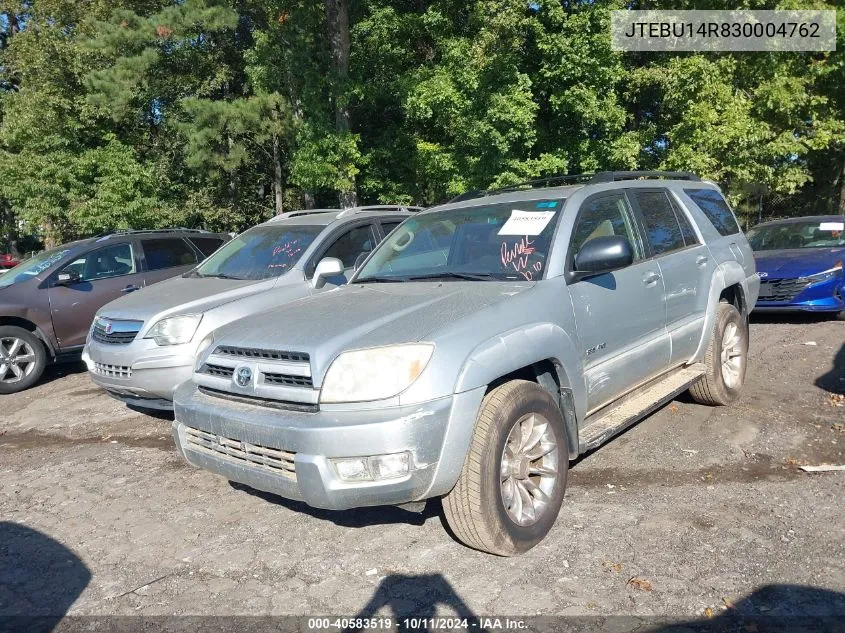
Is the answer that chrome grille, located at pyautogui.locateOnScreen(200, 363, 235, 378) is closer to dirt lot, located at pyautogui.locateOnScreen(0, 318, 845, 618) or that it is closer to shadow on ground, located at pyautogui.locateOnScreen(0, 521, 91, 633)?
dirt lot, located at pyautogui.locateOnScreen(0, 318, 845, 618)

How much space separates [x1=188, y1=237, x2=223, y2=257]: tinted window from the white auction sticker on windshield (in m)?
6.19

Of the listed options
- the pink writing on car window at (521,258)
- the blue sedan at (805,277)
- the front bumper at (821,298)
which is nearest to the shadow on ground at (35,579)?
the pink writing on car window at (521,258)

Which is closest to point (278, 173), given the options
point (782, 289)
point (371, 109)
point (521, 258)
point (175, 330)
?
point (371, 109)

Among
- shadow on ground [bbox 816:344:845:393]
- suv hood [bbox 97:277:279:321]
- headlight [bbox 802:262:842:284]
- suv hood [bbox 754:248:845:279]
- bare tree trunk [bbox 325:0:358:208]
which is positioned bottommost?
shadow on ground [bbox 816:344:845:393]

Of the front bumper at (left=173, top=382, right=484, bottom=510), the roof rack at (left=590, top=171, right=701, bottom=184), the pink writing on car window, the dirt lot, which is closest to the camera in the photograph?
the front bumper at (left=173, top=382, right=484, bottom=510)

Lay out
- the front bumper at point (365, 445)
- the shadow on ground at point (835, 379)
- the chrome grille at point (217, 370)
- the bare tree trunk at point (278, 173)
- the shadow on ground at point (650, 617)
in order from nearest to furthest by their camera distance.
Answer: the shadow on ground at point (650, 617), the front bumper at point (365, 445), the chrome grille at point (217, 370), the shadow on ground at point (835, 379), the bare tree trunk at point (278, 173)

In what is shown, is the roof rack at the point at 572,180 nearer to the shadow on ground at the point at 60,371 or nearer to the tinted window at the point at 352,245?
the tinted window at the point at 352,245

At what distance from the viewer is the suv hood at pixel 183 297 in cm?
573

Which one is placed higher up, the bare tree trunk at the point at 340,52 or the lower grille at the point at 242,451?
the bare tree trunk at the point at 340,52

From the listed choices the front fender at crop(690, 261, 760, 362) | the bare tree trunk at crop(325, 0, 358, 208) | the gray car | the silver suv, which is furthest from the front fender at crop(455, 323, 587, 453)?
the bare tree trunk at crop(325, 0, 358, 208)

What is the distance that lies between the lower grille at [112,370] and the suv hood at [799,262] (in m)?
8.06

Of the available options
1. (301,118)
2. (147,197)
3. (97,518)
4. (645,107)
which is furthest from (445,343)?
(147,197)

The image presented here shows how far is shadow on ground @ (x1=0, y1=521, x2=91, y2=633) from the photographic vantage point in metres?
3.06

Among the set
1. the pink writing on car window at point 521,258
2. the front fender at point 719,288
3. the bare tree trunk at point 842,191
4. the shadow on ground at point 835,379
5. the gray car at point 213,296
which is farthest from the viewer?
the bare tree trunk at point 842,191
